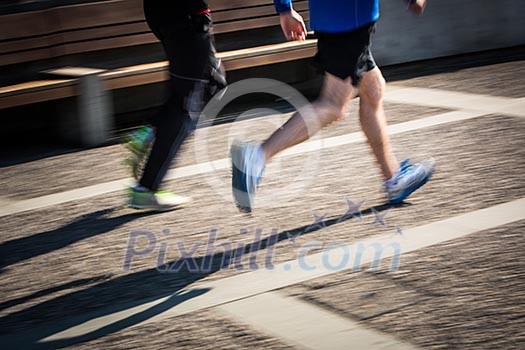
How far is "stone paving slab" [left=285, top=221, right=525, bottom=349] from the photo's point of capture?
3.60 m

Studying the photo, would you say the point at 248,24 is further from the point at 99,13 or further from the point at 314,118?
the point at 314,118

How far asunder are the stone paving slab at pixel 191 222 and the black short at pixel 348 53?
751 millimetres

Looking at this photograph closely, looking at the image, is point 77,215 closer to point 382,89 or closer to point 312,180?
point 312,180

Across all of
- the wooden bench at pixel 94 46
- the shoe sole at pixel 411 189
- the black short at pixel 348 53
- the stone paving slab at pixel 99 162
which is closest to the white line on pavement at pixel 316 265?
the shoe sole at pixel 411 189

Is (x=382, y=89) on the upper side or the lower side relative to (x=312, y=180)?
upper

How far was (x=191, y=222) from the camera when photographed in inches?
209

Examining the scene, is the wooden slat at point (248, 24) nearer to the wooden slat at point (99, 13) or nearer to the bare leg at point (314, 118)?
the wooden slat at point (99, 13)

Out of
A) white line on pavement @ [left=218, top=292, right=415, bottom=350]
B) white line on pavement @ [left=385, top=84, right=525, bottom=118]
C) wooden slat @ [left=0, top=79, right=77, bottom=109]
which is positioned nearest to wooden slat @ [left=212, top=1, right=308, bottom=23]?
white line on pavement @ [left=385, top=84, right=525, bottom=118]

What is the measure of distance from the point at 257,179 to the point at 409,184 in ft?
2.71

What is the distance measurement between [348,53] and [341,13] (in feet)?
0.67

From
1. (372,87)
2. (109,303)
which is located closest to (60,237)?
(109,303)

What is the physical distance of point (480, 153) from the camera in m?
6.21

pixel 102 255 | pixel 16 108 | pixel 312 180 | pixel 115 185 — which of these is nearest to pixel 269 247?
pixel 102 255

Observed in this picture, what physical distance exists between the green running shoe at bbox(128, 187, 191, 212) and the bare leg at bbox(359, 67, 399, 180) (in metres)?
1.14
